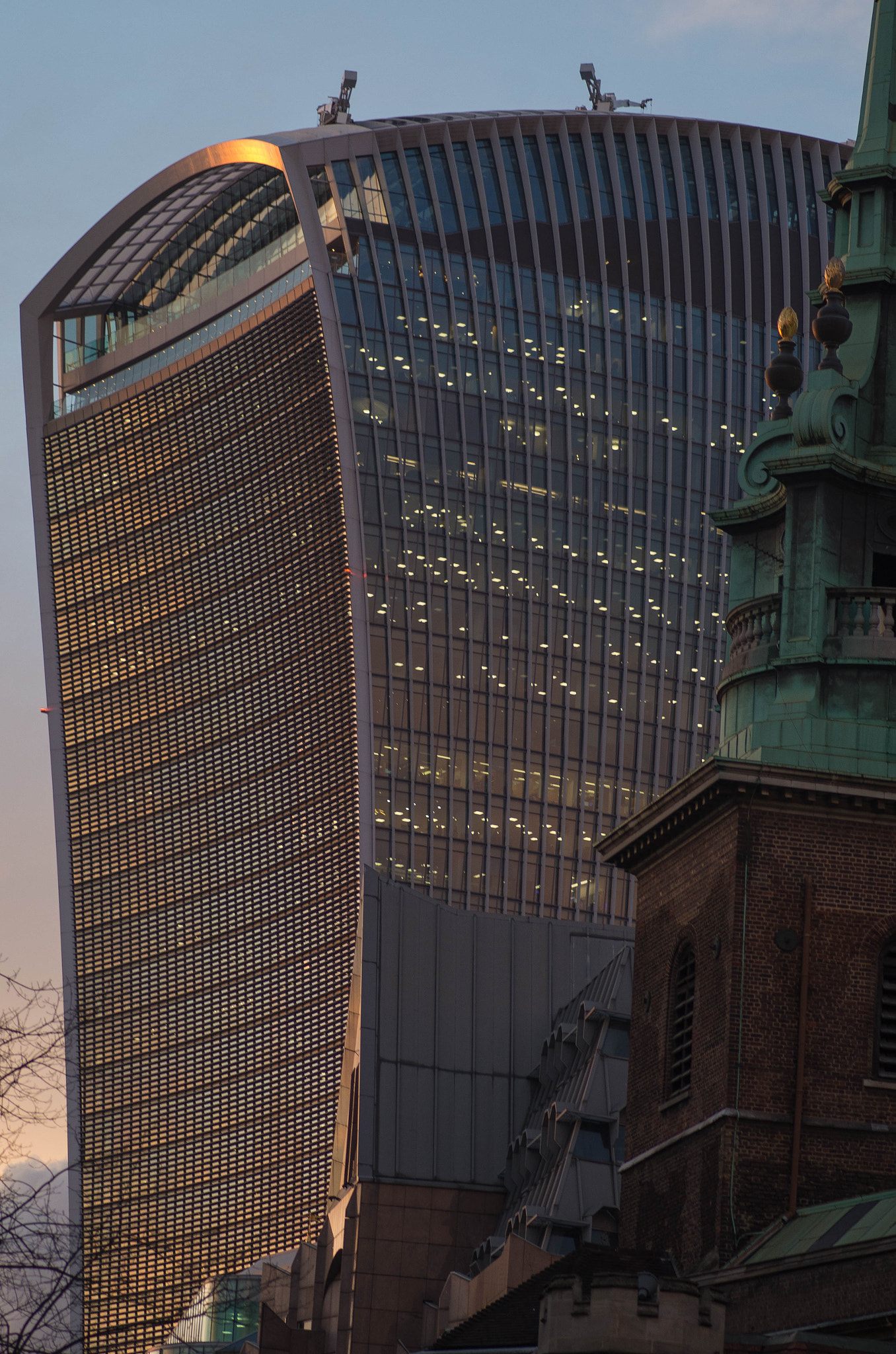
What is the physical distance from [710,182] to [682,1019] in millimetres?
153000

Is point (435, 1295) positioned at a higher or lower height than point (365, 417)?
lower

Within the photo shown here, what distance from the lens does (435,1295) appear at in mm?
77875

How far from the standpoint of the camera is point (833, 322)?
5094cm

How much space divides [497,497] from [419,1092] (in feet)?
333

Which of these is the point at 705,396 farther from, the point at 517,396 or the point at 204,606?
the point at 204,606

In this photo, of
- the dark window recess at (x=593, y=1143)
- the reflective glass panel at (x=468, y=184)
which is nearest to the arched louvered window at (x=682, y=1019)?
the dark window recess at (x=593, y=1143)

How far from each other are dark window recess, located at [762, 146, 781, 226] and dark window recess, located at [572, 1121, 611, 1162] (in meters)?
131

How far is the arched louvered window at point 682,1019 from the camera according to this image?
48.2 m

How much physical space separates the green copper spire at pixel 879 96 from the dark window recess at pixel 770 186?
142 meters

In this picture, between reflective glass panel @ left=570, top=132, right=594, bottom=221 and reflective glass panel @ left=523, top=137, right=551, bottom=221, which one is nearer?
reflective glass panel @ left=523, top=137, right=551, bottom=221

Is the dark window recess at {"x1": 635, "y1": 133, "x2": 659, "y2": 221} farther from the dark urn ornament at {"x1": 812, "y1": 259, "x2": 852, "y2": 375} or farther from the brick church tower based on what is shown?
the dark urn ornament at {"x1": 812, "y1": 259, "x2": 852, "y2": 375}

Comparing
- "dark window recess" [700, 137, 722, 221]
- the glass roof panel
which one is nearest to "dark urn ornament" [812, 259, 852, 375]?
the glass roof panel

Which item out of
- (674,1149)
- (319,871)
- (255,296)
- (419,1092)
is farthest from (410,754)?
(674,1149)

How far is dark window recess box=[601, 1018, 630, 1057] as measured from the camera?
77125 millimetres
